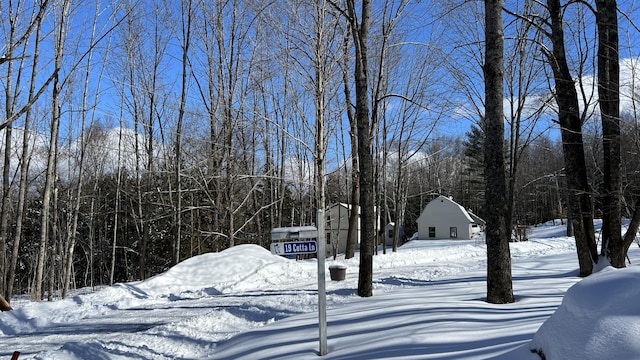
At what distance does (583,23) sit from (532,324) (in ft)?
36.4

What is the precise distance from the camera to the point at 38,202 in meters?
34.3

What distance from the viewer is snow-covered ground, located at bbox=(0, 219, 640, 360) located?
267cm

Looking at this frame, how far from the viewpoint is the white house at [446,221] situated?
42.9 m

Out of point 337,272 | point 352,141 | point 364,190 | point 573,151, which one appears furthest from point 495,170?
point 352,141

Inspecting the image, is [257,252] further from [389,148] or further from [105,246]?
[105,246]

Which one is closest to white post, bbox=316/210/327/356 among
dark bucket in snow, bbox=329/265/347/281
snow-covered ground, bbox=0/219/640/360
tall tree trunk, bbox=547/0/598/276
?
snow-covered ground, bbox=0/219/640/360

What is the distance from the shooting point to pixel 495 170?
6.97 meters

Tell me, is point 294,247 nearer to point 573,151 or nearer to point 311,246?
point 311,246

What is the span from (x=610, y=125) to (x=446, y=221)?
117 ft

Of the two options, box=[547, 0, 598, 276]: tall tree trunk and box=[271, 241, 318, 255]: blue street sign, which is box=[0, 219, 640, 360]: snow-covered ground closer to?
box=[547, 0, 598, 276]: tall tree trunk

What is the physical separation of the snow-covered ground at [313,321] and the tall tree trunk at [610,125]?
1325 millimetres

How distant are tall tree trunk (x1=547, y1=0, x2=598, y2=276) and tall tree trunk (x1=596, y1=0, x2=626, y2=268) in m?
0.43

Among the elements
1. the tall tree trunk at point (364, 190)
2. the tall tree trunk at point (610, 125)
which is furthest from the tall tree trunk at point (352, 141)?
the tall tree trunk at point (610, 125)

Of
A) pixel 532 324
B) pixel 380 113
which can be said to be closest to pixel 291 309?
pixel 532 324
